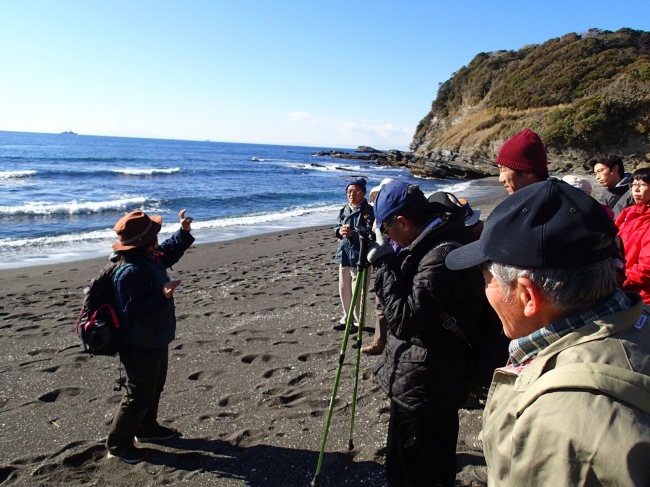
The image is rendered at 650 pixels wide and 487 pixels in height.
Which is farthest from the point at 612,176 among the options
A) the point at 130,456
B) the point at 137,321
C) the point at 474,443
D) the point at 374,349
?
the point at 130,456

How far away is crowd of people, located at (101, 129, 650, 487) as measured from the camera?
3.19 feet

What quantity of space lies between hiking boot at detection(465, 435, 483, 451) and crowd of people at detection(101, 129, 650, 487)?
0.07 ft

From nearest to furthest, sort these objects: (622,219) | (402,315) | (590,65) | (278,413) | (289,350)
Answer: (402,315)
(622,219)
(278,413)
(289,350)
(590,65)

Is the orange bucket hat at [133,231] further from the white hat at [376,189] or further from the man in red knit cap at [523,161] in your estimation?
the man in red knit cap at [523,161]

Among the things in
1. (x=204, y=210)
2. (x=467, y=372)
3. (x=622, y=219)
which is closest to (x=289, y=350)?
(x=467, y=372)

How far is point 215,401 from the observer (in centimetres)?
443

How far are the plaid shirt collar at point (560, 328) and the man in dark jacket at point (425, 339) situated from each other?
3.37 feet

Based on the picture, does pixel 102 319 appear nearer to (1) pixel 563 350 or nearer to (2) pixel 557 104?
(1) pixel 563 350

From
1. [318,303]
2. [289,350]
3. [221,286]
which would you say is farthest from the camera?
[221,286]

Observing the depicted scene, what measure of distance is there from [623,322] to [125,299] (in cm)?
332

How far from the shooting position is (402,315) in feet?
7.80

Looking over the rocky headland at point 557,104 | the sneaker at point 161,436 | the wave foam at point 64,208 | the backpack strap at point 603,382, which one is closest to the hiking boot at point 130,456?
the sneaker at point 161,436

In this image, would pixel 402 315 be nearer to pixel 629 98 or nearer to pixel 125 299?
pixel 125 299

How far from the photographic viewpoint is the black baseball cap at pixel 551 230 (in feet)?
3.88
